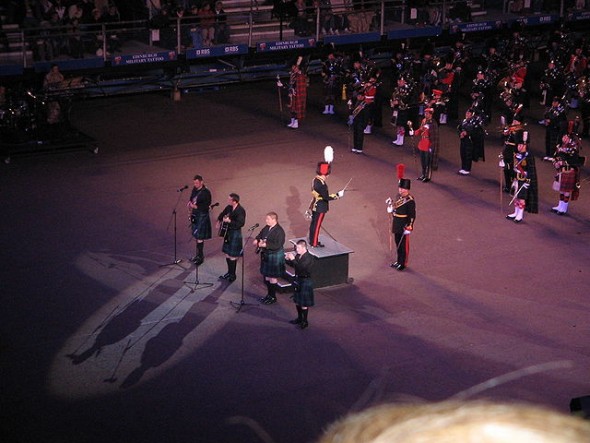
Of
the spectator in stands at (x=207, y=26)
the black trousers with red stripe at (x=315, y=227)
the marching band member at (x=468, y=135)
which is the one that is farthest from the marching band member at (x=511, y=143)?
the spectator in stands at (x=207, y=26)

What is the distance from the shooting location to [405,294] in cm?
1567

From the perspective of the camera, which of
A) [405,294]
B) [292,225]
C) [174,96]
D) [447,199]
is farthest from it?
[174,96]

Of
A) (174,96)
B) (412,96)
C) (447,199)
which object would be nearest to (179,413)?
(447,199)

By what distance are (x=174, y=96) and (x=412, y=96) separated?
24.2ft

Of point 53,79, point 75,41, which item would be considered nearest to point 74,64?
point 75,41

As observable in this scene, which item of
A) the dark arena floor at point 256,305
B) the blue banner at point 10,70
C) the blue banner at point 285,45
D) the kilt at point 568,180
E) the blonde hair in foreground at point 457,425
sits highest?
the blue banner at point 285,45

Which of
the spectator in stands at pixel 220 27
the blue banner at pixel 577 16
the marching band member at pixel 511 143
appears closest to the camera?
the marching band member at pixel 511 143

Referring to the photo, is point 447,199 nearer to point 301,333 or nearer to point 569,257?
point 569,257

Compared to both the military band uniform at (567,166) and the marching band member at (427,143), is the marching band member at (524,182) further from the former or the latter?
the marching band member at (427,143)

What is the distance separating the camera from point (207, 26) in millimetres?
26766

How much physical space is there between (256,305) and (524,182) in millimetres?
6486

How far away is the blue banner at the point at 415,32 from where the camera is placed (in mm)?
29422

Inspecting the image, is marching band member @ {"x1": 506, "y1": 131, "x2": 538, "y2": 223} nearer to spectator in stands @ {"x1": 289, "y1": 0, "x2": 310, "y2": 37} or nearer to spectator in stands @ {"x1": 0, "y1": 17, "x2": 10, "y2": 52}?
spectator in stands @ {"x1": 289, "y1": 0, "x2": 310, "y2": 37}

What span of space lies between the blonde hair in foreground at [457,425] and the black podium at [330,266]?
381cm
